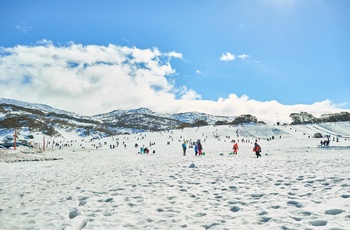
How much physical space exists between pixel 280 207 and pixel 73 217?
4.86 metres

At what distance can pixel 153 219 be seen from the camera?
20.5ft

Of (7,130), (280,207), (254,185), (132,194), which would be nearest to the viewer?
(280,207)

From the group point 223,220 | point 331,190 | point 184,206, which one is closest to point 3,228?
point 184,206

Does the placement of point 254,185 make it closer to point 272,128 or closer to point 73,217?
point 73,217

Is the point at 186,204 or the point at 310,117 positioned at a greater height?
the point at 310,117

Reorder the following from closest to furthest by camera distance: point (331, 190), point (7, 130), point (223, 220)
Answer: point (223, 220)
point (331, 190)
point (7, 130)

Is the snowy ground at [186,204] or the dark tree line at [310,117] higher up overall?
the dark tree line at [310,117]

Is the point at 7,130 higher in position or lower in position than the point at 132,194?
higher

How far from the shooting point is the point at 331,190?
7.69m

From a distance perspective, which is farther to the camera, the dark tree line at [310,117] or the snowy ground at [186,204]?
the dark tree line at [310,117]

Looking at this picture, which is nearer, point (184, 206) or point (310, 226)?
point (310, 226)

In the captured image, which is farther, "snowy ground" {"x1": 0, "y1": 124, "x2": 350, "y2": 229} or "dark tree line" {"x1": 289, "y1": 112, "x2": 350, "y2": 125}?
"dark tree line" {"x1": 289, "y1": 112, "x2": 350, "y2": 125}

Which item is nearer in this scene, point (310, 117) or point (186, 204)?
point (186, 204)

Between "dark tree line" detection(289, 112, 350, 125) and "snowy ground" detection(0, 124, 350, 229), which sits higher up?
"dark tree line" detection(289, 112, 350, 125)
